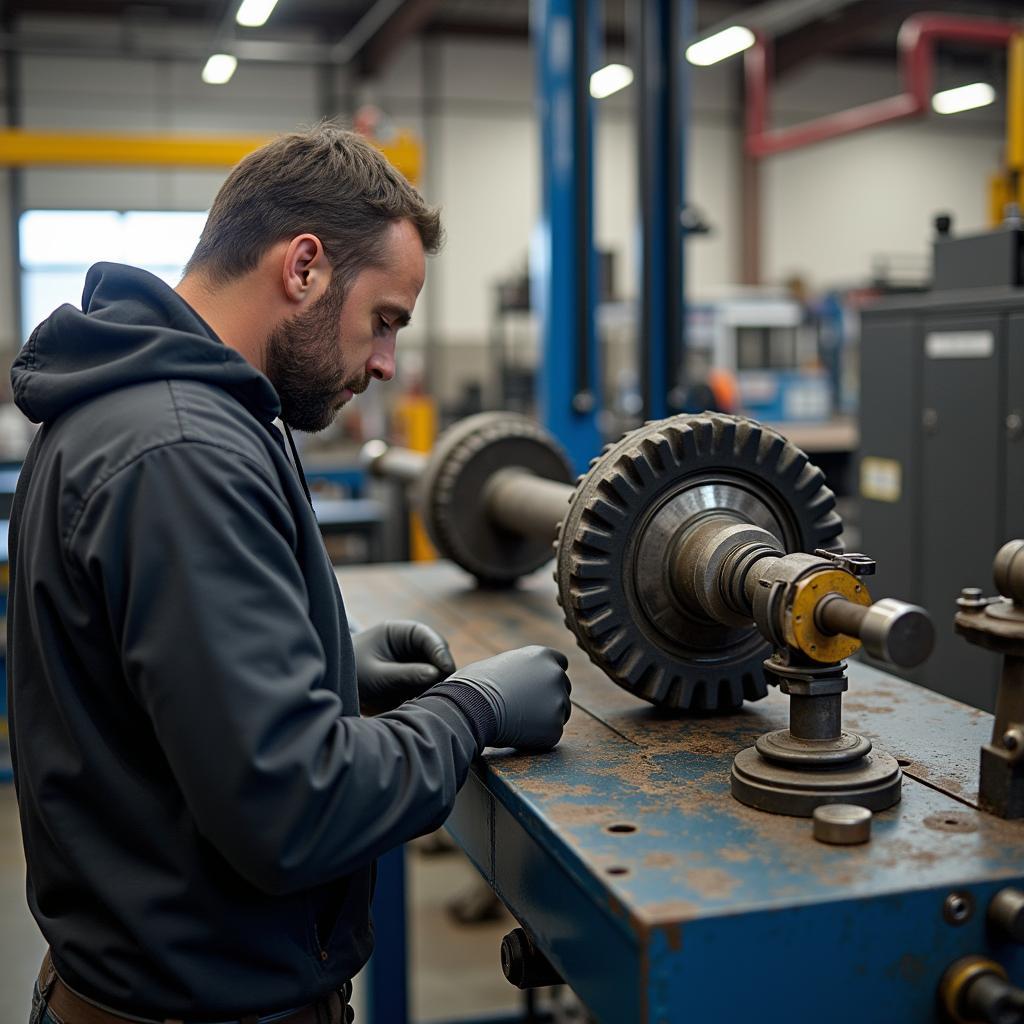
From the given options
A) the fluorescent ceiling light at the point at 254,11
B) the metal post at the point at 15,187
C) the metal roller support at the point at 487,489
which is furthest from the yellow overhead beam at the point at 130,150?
the metal roller support at the point at 487,489

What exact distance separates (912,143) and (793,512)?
11.7m

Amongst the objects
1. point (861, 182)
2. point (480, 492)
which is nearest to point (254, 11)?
point (480, 492)

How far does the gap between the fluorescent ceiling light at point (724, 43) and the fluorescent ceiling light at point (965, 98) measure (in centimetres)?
132

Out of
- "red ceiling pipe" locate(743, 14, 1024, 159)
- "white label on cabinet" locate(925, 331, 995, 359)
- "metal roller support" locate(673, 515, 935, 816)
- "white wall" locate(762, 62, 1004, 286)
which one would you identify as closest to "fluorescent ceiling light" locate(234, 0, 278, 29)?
"red ceiling pipe" locate(743, 14, 1024, 159)

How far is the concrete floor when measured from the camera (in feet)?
9.53

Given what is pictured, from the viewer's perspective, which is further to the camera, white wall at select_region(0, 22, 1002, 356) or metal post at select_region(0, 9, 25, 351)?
white wall at select_region(0, 22, 1002, 356)

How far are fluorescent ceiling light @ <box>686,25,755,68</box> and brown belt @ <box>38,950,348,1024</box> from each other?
4.85 m

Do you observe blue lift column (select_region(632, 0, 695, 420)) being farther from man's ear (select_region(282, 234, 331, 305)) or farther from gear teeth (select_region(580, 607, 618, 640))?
man's ear (select_region(282, 234, 331, 305))

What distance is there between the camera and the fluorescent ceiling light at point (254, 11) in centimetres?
496

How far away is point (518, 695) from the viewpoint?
1.24 metres

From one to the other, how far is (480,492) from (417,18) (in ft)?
25.3

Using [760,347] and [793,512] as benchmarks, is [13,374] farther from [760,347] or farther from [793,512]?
[760,347]

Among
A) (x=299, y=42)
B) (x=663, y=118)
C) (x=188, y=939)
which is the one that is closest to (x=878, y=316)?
(x=663, y=118)

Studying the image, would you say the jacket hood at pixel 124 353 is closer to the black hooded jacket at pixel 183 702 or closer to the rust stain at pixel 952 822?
the black hooded jacket at pixel 183 702
